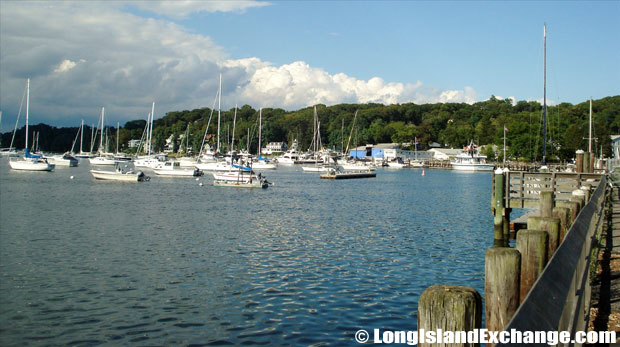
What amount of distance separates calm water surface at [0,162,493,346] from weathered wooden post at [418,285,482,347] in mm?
9249

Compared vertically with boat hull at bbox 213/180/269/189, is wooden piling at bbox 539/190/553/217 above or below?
above

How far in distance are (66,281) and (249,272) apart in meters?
6.00

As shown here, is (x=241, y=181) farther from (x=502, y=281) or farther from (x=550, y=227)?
(x=502, y=281)

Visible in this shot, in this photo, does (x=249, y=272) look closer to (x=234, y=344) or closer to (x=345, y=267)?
(x=345, y=267)

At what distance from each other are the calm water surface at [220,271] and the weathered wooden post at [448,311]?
30.3 feet

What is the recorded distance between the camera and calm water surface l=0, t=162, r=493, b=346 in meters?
13.0

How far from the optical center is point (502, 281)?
419 cm

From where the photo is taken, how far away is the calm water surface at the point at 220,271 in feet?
42.5

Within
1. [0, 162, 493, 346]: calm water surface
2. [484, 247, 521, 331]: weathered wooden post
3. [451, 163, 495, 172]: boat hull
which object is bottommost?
[0, 162, 493, 346]: calm water surface

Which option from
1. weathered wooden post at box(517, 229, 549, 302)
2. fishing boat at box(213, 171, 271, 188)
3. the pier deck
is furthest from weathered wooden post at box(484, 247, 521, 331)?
fishing boat at box(213, 171, 271, 188)

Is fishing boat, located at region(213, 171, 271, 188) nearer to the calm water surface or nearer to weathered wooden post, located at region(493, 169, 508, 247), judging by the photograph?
the calm water surface

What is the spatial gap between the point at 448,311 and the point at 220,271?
53.5 feet

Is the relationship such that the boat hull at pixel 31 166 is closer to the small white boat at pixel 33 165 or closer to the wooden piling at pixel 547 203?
the small white boat at pixel 33 165

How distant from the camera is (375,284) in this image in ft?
55.8
